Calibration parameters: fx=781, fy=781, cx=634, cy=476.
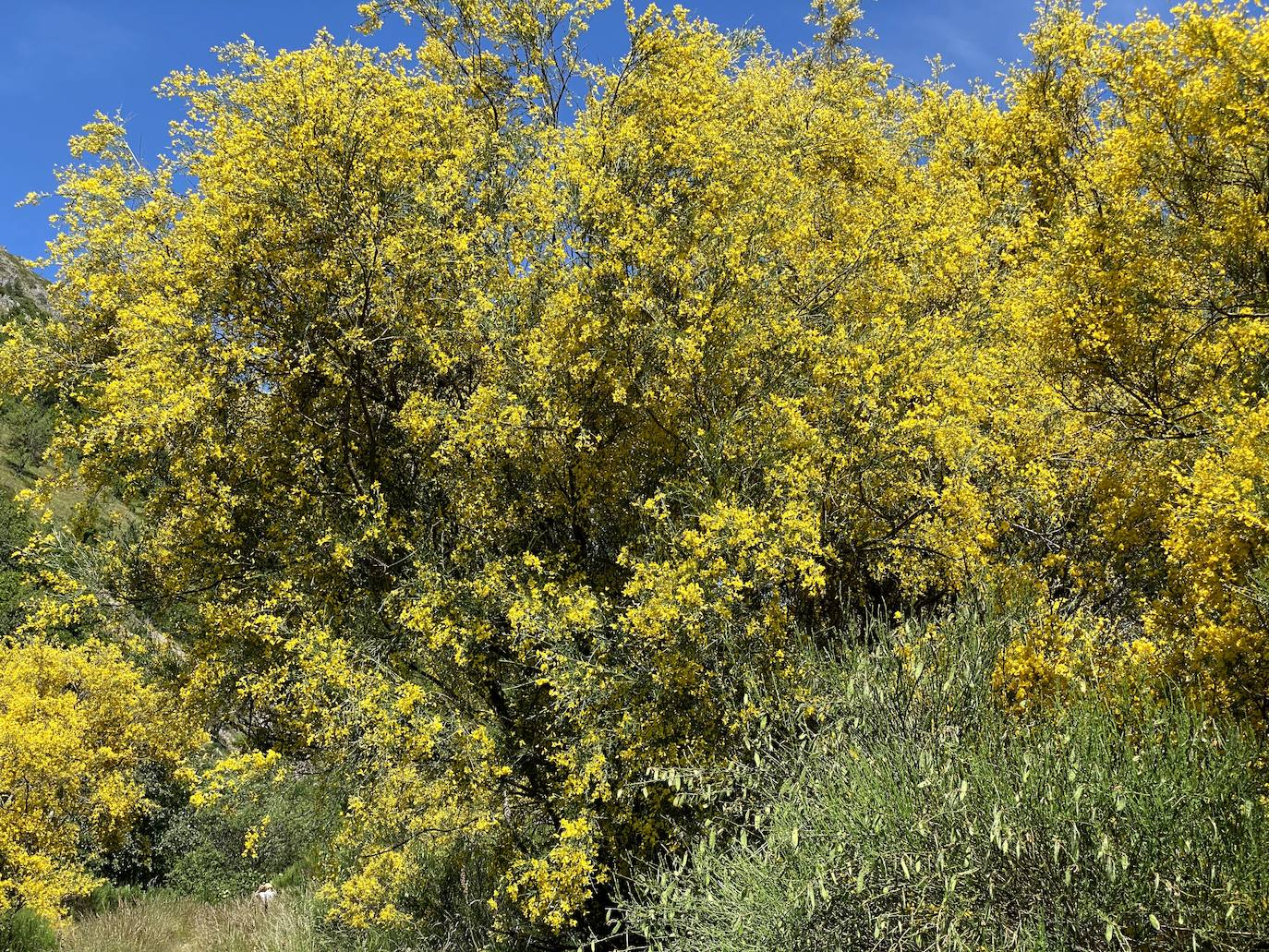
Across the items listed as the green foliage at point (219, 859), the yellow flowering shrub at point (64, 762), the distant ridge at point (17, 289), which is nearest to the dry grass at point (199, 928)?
the yellow flowering shrub at point (64, 762)

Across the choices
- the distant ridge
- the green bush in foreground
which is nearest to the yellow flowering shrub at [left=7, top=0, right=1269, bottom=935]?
the green bush in foreground

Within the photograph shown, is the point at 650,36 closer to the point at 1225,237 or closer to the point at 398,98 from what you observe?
the point at 398,98

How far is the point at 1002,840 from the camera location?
3.66 meters

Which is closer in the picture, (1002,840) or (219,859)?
(1002,840)

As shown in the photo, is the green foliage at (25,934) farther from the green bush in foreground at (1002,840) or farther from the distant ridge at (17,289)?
the distant ridge at (17,289)

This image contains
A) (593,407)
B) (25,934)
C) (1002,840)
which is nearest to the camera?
(1002,840)

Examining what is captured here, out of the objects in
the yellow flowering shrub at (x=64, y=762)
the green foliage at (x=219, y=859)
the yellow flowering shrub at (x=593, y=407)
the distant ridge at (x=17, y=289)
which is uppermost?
the distant ridge at (x=17, y=289)

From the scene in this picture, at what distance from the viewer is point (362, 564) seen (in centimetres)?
855

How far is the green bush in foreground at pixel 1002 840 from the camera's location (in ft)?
11.5

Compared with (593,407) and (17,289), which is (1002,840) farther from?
(17,289)

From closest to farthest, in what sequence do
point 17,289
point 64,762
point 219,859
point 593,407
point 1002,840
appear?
point 1002,840 < point 593,407 < point 64,762 < point 219,859 < point 17,289

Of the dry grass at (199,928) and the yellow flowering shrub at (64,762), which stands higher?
the yellow flowering shrub at (64,762)

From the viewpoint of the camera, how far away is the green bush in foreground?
138 inches

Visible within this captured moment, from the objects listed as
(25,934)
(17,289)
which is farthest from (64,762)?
(17,289)
